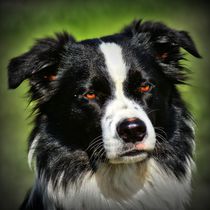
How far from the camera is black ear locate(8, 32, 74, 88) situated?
4.42 metres

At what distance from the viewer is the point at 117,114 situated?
169 inches

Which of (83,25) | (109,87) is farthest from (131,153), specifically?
(83,25)

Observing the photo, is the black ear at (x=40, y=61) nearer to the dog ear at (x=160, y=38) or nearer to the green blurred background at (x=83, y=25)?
the dog ear at (x=160, y=38)

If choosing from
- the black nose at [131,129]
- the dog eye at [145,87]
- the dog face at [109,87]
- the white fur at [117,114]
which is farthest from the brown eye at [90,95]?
the black nose at [131,129]

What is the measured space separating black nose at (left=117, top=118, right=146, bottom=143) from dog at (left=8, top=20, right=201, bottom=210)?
0.30 feet

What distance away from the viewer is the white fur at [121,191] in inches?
179

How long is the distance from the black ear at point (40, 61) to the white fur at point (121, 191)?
90 cm

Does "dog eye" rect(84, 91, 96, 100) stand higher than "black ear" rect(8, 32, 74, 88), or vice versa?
"black ear" rect(8, 32, 74, 88)

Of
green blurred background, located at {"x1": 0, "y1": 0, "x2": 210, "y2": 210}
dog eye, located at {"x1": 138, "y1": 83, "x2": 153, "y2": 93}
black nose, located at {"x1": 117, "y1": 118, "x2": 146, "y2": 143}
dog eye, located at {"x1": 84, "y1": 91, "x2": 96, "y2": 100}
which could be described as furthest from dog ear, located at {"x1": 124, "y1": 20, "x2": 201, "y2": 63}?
green blurred background, located at {"x1": 0, "y1": 0, "x2": 210, "y2": 210}

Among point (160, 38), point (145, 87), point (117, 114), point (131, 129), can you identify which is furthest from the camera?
point (160, 38)

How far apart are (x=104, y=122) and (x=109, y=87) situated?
0.30 m

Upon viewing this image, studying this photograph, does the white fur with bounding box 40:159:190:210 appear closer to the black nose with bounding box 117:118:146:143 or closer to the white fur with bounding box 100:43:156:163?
the white fur with bounding box 100:43:156:163

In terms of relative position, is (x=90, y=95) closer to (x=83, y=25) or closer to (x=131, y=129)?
(x=131, y=129)

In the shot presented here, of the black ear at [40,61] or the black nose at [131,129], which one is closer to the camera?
the black nose at [131,129]
